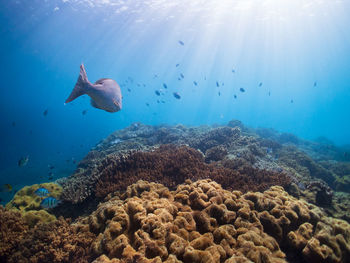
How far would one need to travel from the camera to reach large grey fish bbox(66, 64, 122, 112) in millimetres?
3901

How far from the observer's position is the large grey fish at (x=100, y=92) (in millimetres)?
3901

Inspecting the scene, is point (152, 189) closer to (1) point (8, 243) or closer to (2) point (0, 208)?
(1) point (8, 243)

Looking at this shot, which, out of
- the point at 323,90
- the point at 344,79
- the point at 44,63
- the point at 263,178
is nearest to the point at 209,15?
the point at 263,178

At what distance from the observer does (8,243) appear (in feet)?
11.3

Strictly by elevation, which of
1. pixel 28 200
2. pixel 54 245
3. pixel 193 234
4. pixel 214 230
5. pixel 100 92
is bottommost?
pixel 28 200

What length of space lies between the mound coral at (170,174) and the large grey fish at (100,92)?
2474mm

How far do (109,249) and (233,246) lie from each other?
75.6 inches

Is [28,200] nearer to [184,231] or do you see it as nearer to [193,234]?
[184,231]

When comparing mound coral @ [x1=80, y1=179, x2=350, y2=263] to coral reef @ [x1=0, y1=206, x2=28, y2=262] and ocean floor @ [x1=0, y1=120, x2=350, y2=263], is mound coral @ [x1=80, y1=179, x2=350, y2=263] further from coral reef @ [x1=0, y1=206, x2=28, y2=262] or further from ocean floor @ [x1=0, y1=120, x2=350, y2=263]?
coral reef @ [x1=0, y1=206, x2=28, y2=262]

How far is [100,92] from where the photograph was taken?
3.98 m

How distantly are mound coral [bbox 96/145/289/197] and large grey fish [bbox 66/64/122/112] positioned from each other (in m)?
2.47

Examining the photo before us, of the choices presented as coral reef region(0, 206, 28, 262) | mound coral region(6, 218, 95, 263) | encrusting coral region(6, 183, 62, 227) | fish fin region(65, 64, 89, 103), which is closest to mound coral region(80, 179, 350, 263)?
mound coral region(6, 218, 95, 263)

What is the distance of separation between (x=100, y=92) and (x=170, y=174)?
3.39 metres

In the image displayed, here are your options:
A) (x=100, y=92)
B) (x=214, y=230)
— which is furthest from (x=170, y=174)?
(x=100, y=92)
